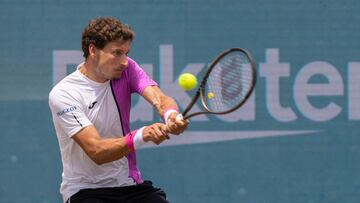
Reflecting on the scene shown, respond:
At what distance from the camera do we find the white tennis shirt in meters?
4.29

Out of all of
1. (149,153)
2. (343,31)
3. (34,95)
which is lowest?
(149,153)

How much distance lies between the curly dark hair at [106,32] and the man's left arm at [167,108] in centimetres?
30

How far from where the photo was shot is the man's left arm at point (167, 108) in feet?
12.8

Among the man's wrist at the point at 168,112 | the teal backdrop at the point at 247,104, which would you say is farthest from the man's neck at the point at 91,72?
the teal backdrop at the point at 247,104

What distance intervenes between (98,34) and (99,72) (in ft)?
0.60

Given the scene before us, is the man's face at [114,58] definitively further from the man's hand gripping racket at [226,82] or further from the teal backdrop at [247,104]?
the teal backdrop at [247,104]

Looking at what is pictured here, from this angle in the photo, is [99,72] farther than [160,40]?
No

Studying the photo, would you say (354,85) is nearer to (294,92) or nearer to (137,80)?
(294,92)

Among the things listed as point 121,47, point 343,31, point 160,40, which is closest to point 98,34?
point 121,47

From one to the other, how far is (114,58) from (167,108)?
1.10 feet

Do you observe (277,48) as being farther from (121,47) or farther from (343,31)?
(121,47)

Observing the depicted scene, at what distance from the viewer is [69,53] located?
6.42m

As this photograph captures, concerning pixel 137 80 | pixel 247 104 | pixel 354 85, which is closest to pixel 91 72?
A: pixel 137 80

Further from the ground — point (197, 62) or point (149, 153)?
point (197, 62)
